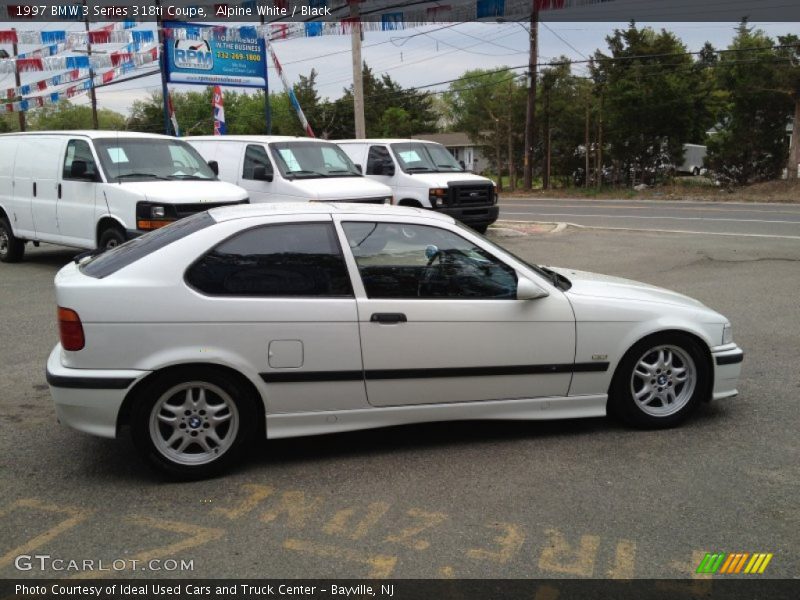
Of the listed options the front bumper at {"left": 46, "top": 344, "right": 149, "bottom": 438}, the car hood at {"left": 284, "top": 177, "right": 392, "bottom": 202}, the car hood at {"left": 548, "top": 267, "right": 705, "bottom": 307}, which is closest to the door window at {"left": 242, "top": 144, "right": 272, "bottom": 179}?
the car hood at {"left": 284, "top": 177, "right": 392, "bottom": 202}

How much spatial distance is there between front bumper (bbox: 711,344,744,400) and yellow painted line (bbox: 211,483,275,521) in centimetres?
296

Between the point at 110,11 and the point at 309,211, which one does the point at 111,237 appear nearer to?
the point at 309,211

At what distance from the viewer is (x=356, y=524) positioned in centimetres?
372

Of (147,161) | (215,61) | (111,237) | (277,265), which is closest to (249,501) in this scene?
(277,265)

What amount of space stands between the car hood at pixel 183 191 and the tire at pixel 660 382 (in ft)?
22.7

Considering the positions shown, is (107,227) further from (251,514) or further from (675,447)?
(675,447)

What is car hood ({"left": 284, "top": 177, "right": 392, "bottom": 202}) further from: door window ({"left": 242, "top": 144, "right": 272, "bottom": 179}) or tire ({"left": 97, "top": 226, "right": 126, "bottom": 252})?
tire ({"left": 97, "top": 226, "right": 126, "bottom": 252})

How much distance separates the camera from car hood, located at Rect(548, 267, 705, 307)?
16.0 ft

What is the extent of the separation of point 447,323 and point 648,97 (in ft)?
111

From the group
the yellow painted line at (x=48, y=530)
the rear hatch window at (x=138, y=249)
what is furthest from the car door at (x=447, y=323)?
the yellow painted line at (x=48, y=530)

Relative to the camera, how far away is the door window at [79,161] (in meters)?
10.6

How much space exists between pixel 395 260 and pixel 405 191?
1110 cm
